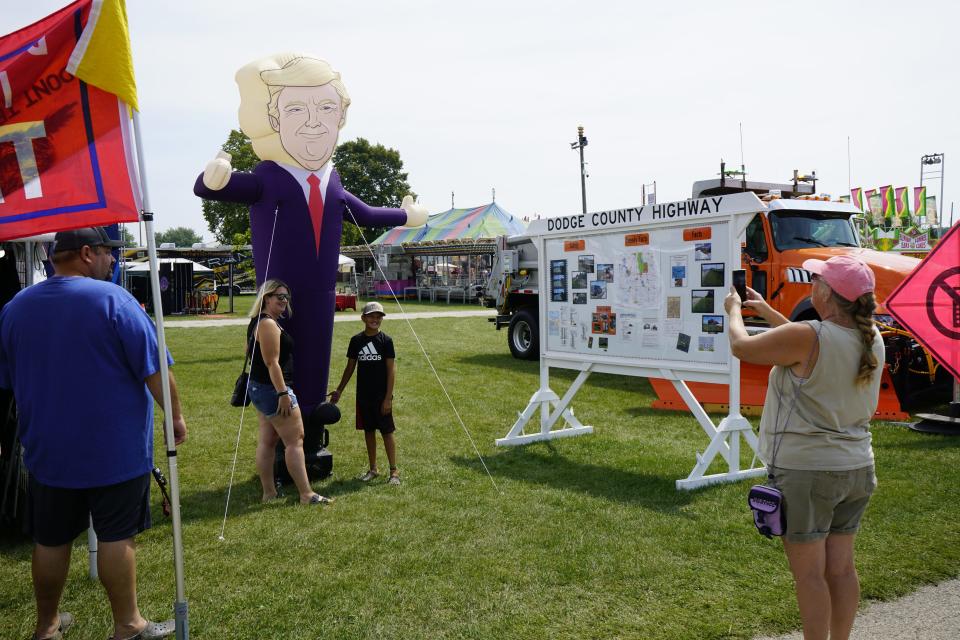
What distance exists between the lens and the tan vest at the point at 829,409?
2.74 meters

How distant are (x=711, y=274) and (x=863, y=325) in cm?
297

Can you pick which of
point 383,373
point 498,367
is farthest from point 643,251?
point 498,367

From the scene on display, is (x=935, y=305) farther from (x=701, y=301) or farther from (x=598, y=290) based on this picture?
(x=598, y=290)

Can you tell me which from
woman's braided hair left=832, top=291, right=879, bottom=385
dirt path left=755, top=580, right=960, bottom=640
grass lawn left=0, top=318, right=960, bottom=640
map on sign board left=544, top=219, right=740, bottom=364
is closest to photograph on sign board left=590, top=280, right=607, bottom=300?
map on sign board left=544, top=219, right=740, bottom=364

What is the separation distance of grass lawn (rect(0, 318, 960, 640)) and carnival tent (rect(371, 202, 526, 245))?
23054 millimetres

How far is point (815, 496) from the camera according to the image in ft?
9.11

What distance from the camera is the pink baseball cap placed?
2725mm

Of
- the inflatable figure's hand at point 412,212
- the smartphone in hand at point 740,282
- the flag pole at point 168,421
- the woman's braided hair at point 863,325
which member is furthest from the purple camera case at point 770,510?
the inflatable figure's hand at point 412,212

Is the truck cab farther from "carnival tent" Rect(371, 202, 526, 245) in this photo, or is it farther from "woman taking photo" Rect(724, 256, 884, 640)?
"carnival tent" Rect(371, 202, 526, 245)

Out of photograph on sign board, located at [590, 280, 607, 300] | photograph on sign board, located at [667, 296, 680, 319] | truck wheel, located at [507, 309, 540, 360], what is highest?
photograph on sign board, located at [590, 280, 607, 300]

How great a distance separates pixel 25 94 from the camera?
3.23m

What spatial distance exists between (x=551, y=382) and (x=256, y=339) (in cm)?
612

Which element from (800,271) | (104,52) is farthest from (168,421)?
(800,271)

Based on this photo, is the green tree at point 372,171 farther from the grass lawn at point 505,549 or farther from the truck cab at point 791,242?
the grass lawn at point 505,549
